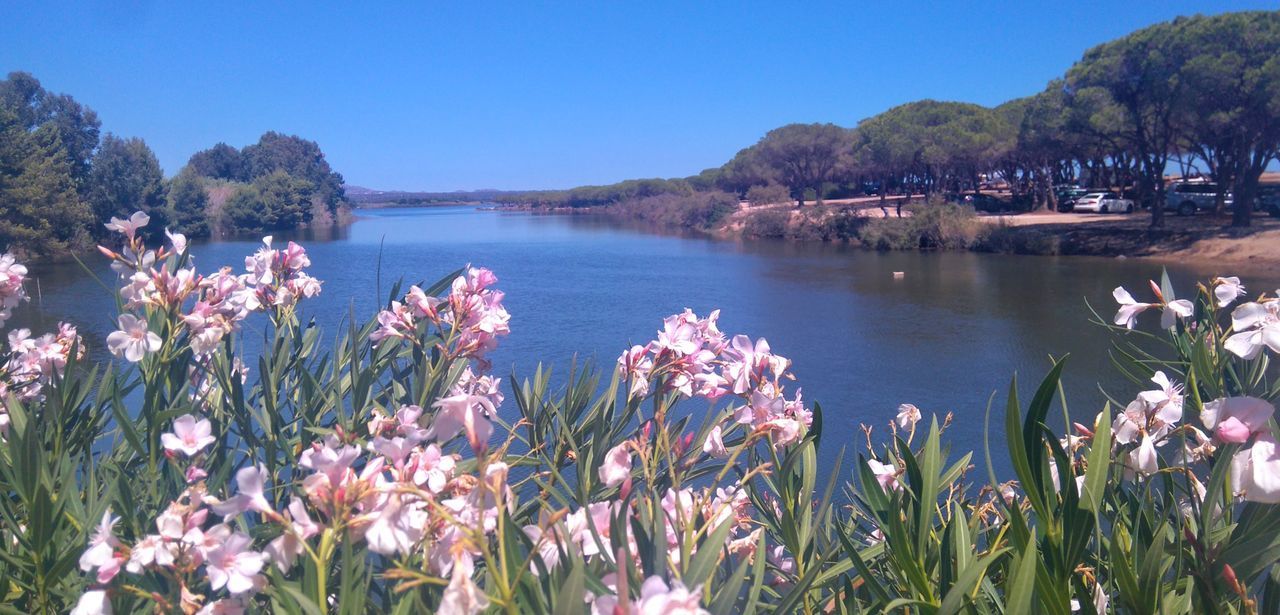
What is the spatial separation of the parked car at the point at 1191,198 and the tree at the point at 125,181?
89.0ft

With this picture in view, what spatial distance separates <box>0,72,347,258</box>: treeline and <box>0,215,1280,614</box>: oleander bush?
2.24 ft

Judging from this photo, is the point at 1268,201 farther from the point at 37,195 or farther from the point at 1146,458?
the point at 1146,458

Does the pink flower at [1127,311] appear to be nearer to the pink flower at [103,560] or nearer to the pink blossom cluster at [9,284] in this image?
the pink flower at [103,560]

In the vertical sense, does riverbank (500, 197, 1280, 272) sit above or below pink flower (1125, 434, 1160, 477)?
below

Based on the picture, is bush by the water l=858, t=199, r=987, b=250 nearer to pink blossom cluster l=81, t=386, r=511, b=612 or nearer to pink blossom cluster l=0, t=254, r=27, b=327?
pink blossom cluster l=0, t=254, r=27, b=327

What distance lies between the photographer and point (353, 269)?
17.7m

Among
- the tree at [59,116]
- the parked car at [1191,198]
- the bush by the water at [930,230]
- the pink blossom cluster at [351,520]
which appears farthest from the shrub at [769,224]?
the pink blossom cluster at [351,520]

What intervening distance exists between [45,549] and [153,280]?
18.0 inches

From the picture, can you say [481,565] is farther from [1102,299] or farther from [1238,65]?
[1238,65]

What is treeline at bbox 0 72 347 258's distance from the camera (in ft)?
21.8

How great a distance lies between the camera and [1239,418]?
0.87 meters

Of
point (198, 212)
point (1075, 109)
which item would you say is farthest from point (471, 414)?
point (1075, 109)

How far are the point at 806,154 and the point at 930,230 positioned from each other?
18.6 metres

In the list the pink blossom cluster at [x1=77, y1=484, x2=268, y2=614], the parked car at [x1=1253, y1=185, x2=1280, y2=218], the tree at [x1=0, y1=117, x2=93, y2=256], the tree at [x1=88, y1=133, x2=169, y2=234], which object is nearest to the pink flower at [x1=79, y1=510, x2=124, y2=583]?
the pink blossom cluster at [x1=77, y1=484, x2=268, y2=614]
